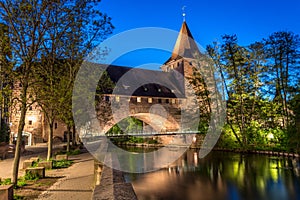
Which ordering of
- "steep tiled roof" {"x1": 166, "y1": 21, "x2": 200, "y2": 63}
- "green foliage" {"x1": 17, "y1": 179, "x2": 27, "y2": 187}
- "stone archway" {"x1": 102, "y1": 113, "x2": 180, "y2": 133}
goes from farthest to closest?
"steep tiled roof" {"x1": 166, "y1": 21, "x2": 200, "y2": 63} → "stone archway" {"x1": 102, "y1": 113, "x2": 180, "y2": 133} → "green foliage" {"x1": 17, "y1": 179, "x2": 27, "y2": 187}

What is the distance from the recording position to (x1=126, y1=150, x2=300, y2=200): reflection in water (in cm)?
706

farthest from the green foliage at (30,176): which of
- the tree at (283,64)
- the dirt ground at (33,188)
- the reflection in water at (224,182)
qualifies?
the tree at (283,64)

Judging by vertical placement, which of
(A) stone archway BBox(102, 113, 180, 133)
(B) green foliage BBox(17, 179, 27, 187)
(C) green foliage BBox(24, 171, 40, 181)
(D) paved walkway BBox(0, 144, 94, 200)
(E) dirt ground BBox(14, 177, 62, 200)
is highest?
(A) stone archway BBox(102, 113, 180, 133)

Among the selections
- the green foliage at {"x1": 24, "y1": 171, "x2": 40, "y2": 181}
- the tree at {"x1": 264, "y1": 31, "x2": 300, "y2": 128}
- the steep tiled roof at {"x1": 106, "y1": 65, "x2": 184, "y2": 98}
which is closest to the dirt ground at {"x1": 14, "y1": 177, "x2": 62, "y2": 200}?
the green foliage at {"x1": 24, "y1": 171, "x2": 40, "y2": 181}

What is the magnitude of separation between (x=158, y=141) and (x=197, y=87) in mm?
7541

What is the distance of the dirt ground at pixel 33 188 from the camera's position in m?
5.52

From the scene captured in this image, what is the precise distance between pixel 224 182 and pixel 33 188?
606 centimetres

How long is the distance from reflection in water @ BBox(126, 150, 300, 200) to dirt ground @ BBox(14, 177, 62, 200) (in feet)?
8.29

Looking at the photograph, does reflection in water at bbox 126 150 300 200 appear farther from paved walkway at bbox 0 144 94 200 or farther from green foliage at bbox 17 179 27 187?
green foliage at bbox 17 179 27 187

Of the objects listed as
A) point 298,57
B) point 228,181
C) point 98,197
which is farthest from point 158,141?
point 98,197

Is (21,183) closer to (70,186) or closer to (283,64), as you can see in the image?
(70,186)

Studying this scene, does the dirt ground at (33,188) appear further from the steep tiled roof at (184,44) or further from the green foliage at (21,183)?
the steep tiled roof at (184,44)

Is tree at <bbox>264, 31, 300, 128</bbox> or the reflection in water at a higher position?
tree at <bbox>264, 31, 300, 128</bbox>

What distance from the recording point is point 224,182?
339 inches
